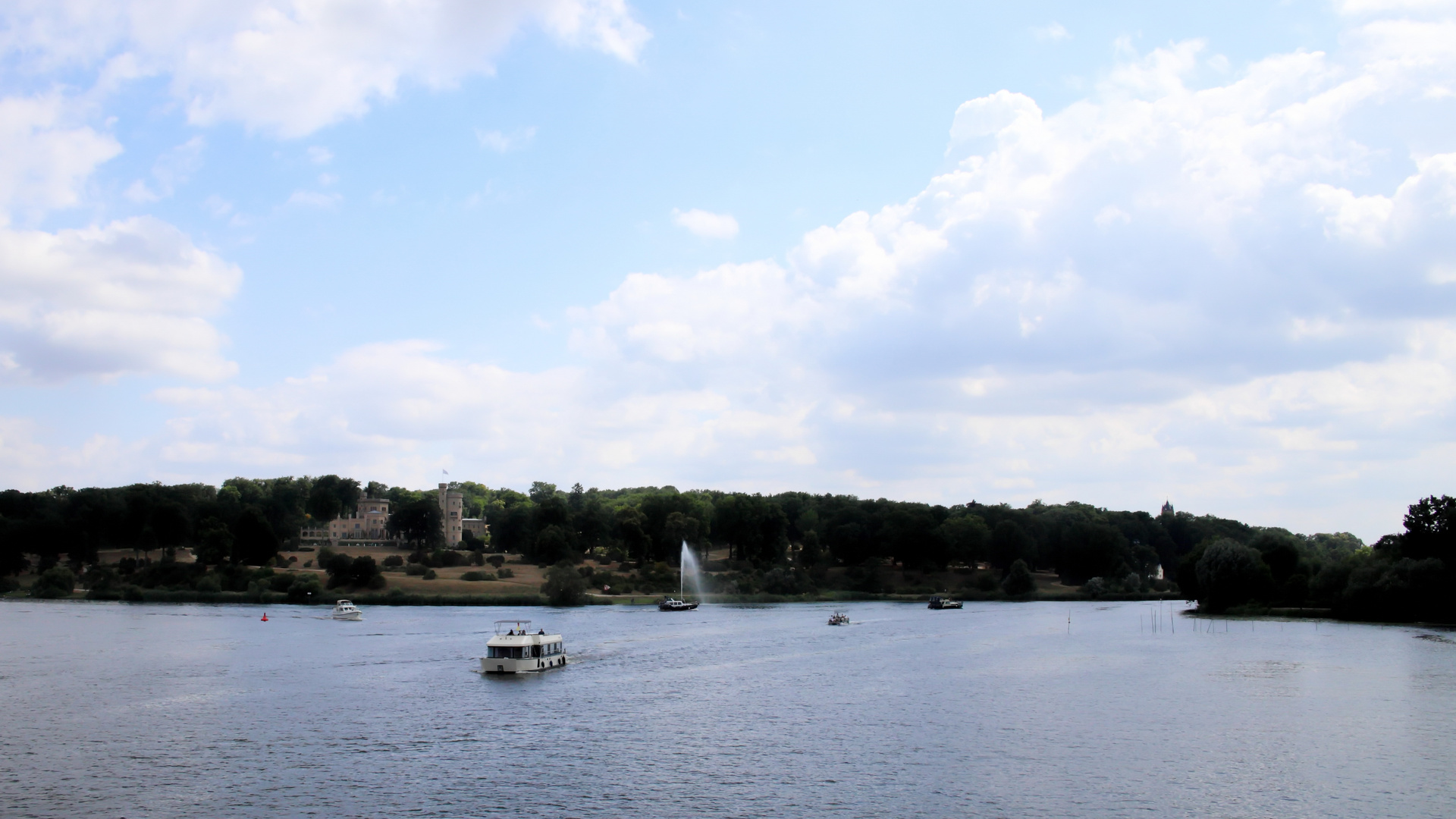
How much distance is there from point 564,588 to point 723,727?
108145 millimetres

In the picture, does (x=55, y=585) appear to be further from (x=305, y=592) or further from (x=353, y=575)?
(x=353, y=575)

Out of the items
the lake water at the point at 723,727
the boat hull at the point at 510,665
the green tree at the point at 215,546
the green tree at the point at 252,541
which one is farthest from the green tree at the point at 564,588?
the boat hull at the point at 510,665

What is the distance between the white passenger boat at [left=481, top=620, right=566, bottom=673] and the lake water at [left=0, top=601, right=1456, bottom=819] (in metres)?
2.22

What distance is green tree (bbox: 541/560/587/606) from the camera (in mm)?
164625

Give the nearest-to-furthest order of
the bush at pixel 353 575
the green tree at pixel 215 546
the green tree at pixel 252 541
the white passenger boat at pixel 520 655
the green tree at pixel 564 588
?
the white passenger boat at pixel 520 655 < the green tree at pixel 564 588 < the bush at pixel 353 575 < the green tree at pixel 215 546 < the green tree at pixel 252 541

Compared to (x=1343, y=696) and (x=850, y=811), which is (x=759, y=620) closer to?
(x=1343, y=696)

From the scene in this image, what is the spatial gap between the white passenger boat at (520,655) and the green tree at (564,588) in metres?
76.9

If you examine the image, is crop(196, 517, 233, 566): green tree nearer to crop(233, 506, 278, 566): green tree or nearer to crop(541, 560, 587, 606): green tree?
crop(233, 506, 278, 566): green tree

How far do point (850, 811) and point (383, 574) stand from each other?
501ft

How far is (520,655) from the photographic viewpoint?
83062 millimetres

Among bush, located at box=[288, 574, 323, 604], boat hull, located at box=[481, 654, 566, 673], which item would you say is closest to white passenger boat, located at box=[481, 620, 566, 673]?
boat hull, located at box=[481, 654, 566, 673]

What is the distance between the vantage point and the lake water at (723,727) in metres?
43.8

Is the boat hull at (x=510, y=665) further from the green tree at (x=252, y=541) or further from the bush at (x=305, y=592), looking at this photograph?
the green tree at (x=252, y=541)

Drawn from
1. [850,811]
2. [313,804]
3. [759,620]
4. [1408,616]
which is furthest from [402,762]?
[1408,616]
